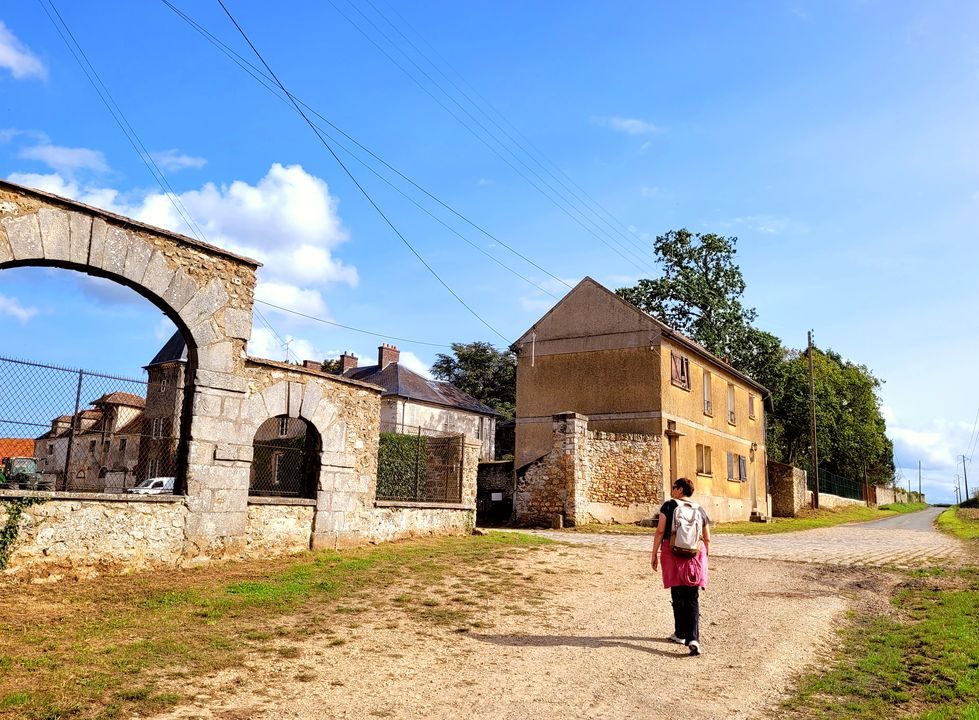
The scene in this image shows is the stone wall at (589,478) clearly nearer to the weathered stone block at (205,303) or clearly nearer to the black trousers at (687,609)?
the weathered stone block at (205,303)

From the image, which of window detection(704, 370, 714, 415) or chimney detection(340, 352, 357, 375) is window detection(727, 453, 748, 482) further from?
chimney detection(340, 352, 357, 375)

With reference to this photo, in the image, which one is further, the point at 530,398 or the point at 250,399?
the point at 530,398

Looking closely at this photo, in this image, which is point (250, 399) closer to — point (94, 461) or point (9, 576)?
point (94, 461)

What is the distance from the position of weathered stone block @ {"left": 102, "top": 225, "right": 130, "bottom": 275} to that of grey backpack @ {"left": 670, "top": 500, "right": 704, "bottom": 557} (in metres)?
7.00

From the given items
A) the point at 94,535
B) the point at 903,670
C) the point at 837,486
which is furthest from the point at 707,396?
the point at 837,486

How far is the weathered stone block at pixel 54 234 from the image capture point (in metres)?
8.32

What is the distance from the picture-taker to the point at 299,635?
6633mm

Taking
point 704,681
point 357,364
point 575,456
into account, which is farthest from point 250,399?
point 357,364

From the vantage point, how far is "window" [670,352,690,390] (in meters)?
24.4

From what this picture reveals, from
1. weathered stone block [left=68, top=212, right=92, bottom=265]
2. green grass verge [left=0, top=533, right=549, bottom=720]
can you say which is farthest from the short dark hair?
weathered stone block [left=68, top=212, right=92, bottom=265]

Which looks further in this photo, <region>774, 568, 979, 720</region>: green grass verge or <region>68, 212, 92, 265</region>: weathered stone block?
<region>68, 212, 92, 265</region>: weathered stone block

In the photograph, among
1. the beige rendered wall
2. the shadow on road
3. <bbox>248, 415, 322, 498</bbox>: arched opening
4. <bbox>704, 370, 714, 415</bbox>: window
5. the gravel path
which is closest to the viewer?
the gravel path

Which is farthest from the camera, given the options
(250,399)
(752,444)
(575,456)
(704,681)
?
→ (752,444)

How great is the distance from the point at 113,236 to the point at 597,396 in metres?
17.7
